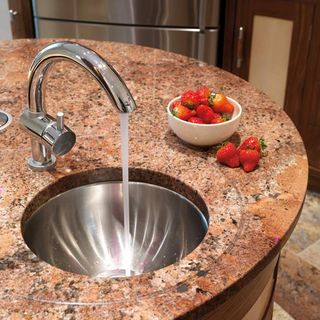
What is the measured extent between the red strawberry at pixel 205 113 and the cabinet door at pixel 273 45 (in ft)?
4.77

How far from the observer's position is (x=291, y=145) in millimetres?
1137

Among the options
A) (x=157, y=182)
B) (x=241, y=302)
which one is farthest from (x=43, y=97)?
(x=241, y=302)

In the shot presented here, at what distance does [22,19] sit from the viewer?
10.0 feet

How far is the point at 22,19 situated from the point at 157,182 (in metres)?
2.36

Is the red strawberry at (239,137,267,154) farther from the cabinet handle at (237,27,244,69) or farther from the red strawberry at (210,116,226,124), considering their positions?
the cabinet handle at (237,27,244,69)

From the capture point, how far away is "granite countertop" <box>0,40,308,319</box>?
716 mm

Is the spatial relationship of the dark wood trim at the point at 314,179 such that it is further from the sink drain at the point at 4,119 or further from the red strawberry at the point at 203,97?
the sink drain at the point at 4,119

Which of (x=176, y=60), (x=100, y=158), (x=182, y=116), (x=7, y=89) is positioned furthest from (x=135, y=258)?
(x=176, y=60)

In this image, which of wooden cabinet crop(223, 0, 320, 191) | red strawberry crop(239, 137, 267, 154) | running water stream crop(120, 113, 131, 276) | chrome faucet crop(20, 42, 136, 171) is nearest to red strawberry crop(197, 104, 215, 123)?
red strawberry crop(239, 137, 267, 154)

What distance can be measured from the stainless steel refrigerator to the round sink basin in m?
1.75

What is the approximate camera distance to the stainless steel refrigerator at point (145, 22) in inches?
105

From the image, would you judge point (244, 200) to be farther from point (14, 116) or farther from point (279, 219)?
point (14, 116)

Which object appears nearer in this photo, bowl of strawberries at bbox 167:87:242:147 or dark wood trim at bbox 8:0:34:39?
bowl of strawberries at bbox 167:87:242:147

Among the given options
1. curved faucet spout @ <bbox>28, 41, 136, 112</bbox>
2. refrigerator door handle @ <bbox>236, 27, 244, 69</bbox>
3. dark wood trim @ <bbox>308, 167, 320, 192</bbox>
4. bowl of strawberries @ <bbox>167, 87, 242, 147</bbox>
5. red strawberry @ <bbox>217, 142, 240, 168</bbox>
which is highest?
curved faucet spout @ <bbox>28, 41, 136, 112</bbox>
